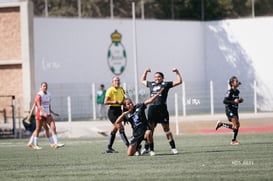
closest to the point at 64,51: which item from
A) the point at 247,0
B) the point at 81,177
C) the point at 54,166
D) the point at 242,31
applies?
the point at 242,31

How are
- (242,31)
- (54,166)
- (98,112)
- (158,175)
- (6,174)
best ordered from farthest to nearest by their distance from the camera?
1. (242,31)
2. (98,112)
3. (54,166)
4. (6,174)
5. (158,175)

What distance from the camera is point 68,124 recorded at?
43125 millimetres

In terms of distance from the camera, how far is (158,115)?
23.0 metres

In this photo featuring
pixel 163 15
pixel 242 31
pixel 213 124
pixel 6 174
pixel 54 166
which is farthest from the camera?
pixel 163 15

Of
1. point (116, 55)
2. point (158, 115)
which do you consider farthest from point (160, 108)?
point (116, 55)

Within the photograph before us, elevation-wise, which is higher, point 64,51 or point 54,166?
point 64,51

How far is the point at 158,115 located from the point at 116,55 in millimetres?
29916

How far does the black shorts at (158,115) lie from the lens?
2292 cm

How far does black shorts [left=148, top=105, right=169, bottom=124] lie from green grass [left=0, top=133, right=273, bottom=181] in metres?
0.86

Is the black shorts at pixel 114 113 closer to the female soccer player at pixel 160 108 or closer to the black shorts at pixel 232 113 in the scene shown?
Answer: the female soccer player at pixel 160 108

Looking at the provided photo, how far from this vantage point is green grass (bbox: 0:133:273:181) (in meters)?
16.5

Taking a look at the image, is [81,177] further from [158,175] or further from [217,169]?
[217,169]

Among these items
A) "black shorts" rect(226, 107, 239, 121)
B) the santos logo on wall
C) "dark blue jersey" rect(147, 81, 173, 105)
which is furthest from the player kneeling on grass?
the santos logo on wall

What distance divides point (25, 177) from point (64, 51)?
110ft
